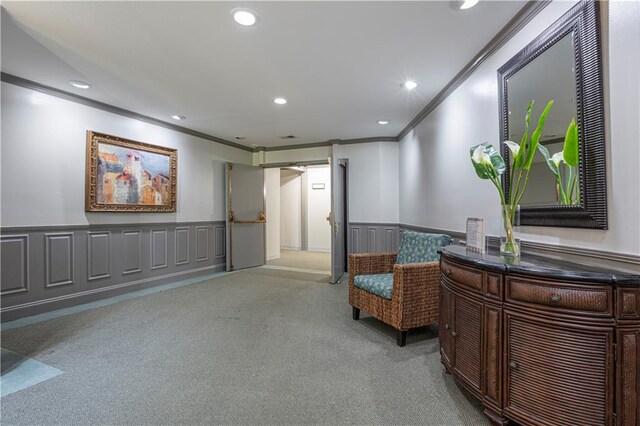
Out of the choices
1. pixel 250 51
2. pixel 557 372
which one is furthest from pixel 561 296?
pixel 250 51

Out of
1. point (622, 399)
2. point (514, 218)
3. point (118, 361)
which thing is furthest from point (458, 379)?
point (118, 361)

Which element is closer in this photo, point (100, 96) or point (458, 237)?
point (458, 237)

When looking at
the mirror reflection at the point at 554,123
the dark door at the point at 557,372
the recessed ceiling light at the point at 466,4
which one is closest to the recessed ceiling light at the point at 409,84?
the recessed ceiling light at the point at 466,4

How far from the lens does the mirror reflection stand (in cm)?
153

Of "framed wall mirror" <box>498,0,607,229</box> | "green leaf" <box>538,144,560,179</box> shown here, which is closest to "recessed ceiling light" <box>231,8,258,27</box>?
"framed wall mirror" <box>498,0,607,229</box>

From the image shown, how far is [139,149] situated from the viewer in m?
4.14

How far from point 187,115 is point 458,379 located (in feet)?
14.2

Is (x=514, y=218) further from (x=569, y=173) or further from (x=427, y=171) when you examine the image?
(x=427, y=171)

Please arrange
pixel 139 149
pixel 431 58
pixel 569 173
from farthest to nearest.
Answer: pixel 139 149
pixel 431 58
pixel 569 173

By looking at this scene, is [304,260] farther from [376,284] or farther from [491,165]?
[491,165]

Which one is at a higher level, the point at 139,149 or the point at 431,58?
the point at 431,58

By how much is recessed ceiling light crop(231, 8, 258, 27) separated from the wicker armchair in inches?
84.2

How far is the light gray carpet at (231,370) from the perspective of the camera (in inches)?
64.8

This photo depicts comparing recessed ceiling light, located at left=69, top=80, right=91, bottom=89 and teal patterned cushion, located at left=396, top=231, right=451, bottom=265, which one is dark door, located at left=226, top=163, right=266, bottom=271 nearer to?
recessed ceiling light, located at left=69, top=80, right=91, bottom=89
